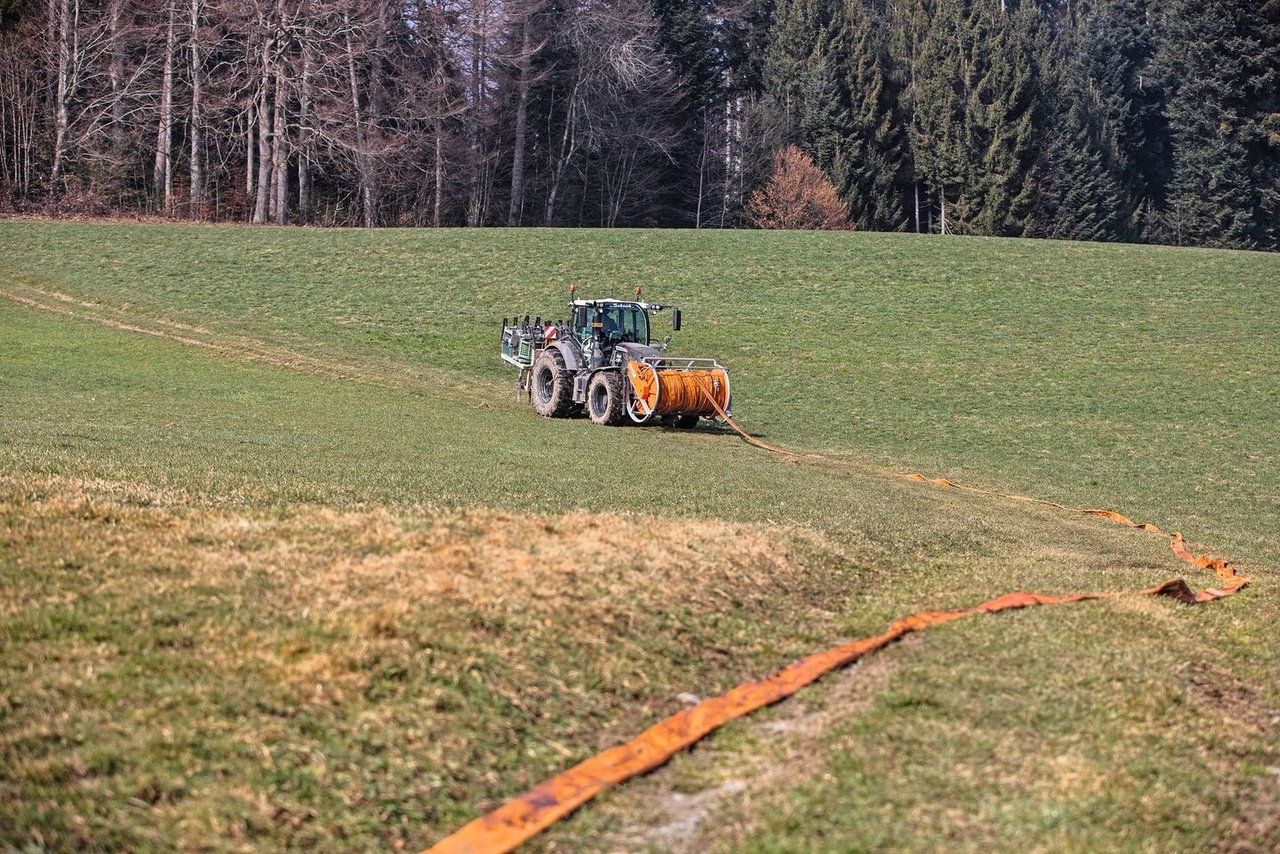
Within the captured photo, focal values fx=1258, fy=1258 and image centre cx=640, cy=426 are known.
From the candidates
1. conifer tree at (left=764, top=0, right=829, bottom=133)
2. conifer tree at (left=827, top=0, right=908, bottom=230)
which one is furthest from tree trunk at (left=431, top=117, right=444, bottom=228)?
conifer tree at (left=827, top=0, right=908, bottom=230)

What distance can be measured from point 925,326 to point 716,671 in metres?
29.3

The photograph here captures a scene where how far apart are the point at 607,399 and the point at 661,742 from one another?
16.1 meters

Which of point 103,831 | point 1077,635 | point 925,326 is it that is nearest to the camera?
point 103,831

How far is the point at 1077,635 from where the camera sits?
7578mm

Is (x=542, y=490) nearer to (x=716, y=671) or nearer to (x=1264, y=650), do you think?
(x=716, y=671)

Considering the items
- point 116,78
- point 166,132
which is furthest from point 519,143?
point 116,78

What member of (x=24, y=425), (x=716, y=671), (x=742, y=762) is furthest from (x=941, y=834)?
(x=24, y=425)

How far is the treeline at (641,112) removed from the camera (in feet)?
175

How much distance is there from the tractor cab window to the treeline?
103 ft

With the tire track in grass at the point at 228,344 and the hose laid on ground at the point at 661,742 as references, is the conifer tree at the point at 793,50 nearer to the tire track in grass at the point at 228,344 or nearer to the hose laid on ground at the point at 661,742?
the tire track in grass at the point at 228,344

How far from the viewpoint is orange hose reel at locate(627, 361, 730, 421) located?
67.1 ft

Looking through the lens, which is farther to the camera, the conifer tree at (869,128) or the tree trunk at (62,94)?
the conifer tree at (869,128)

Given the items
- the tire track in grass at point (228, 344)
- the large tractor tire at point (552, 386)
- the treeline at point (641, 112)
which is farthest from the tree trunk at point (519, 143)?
the large tractor tire at point (552, 386)

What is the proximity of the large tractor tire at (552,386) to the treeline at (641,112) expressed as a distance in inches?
1201
